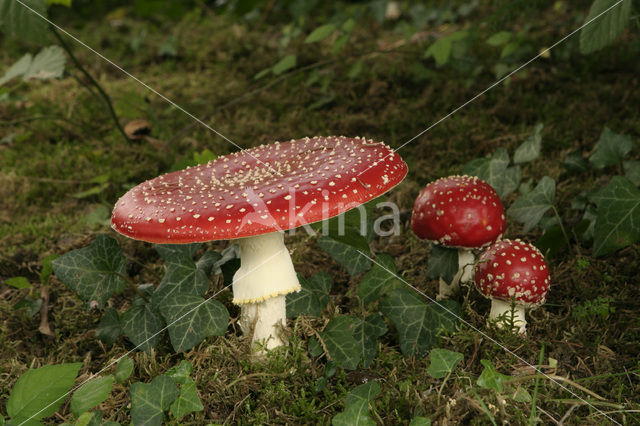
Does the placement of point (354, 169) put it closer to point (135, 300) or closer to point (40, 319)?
point (135, 300)

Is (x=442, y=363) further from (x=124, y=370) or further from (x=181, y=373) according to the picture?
(x=124, y=370)

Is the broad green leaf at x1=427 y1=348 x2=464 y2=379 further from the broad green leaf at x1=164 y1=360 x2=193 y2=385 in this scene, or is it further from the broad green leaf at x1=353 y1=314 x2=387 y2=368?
the broad green leaf at x1=164 y1=360 x2=193 y2=385

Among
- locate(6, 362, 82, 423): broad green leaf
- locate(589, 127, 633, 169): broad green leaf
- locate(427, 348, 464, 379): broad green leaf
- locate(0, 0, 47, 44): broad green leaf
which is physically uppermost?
locate(0, 0, 47, 44): broad green leaf

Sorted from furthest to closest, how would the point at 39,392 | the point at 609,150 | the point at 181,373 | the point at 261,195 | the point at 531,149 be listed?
the point at 531,149 → the point at 609,150 → the point at 181,373 → the point at 261,195 → the point at 39,392

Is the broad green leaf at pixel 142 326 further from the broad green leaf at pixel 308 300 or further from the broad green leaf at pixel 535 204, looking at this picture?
the broad green leaf at pixel 535 204

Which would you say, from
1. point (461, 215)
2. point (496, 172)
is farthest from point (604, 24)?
point (461, 215)

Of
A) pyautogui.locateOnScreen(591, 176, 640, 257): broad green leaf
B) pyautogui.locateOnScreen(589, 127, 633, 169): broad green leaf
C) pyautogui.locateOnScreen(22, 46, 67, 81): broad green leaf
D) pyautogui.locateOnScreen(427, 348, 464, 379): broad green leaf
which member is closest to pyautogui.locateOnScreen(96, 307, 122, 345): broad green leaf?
pyautogui.locateOnScreen(427, 348, 464, 379): broad green leaf

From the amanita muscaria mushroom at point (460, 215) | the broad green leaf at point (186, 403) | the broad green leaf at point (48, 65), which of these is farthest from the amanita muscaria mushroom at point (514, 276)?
the broad green leaf at point (48, 65)
